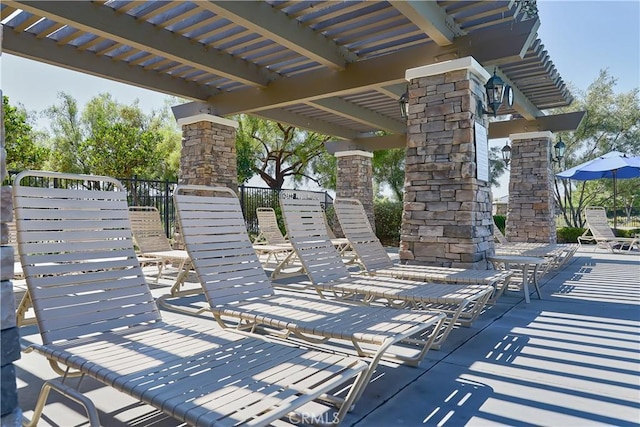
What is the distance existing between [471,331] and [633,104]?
55.7ft

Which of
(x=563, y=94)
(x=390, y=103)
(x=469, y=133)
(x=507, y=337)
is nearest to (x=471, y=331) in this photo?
(x=507, y=337)

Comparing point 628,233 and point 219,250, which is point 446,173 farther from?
point 628,233

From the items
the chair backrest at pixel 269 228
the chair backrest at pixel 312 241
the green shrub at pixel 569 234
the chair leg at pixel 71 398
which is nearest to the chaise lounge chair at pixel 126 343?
the chair leg at pixel 71 398

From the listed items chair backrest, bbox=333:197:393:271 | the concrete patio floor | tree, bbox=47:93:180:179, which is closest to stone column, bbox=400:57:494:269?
chair backrest, bbox=333:197:393:271

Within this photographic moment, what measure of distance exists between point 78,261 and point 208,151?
18.0 ft

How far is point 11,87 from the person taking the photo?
1847 centimetres

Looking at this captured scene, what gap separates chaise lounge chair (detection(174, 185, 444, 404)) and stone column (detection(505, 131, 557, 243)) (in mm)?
6816

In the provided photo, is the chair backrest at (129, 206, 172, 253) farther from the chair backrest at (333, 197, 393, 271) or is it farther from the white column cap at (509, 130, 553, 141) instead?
the white column cap at (509, 130, 553, 141)

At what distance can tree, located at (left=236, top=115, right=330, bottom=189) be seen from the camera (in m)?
14.3

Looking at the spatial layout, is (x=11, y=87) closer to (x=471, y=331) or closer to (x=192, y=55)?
(x=192, y=55)

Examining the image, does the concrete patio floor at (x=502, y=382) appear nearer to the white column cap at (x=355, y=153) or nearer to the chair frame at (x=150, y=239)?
the chair frame at (x=150, y=239)

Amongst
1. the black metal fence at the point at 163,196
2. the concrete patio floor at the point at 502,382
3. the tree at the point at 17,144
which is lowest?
the concrete patio floor at the point at 502,382

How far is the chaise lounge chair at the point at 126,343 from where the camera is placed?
4.93ft

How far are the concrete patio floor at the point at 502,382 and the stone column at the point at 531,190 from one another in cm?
539
